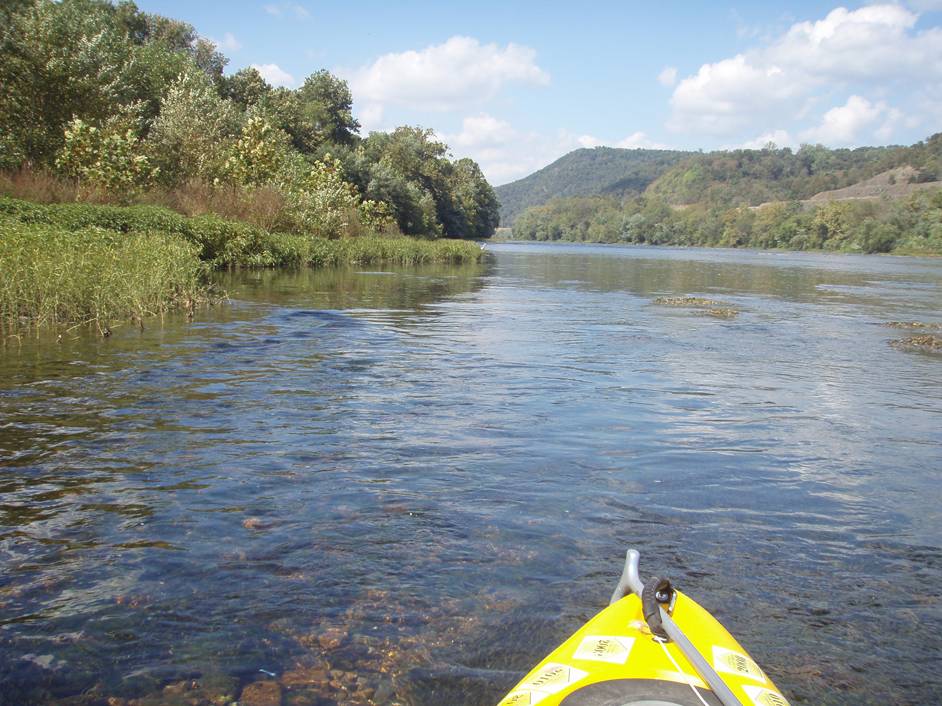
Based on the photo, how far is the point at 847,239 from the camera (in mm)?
126250

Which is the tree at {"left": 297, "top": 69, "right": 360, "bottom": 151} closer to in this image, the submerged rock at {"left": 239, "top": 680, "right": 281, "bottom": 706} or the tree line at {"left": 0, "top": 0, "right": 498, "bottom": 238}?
the tree line at {"left": 0, "top": 0, "right": 498, "bottom": 238}

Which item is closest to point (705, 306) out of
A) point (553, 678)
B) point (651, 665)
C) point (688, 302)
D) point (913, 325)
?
point (688, 302)

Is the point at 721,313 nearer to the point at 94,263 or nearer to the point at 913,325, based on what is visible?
the point at 913,325

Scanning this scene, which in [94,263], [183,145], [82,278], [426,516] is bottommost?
[426,516]

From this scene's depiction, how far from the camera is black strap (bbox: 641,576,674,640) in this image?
3000 mm

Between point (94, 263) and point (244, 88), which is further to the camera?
point (244, 88)

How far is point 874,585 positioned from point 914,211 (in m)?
137

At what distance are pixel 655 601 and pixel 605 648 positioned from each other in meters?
0.30

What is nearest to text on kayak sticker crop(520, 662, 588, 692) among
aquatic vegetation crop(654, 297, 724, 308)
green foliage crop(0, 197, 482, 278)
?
green foliage crop(0, 197, 482, 278)

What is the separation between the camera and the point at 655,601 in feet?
10.1

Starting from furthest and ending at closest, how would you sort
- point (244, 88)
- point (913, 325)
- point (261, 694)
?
point (244, 88) → point (913, 325) → point (261, 694)

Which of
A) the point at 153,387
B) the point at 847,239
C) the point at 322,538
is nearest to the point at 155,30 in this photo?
the point at 153,387

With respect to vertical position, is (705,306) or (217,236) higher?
(217,236)

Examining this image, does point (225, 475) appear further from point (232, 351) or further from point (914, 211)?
point (914, 211)
